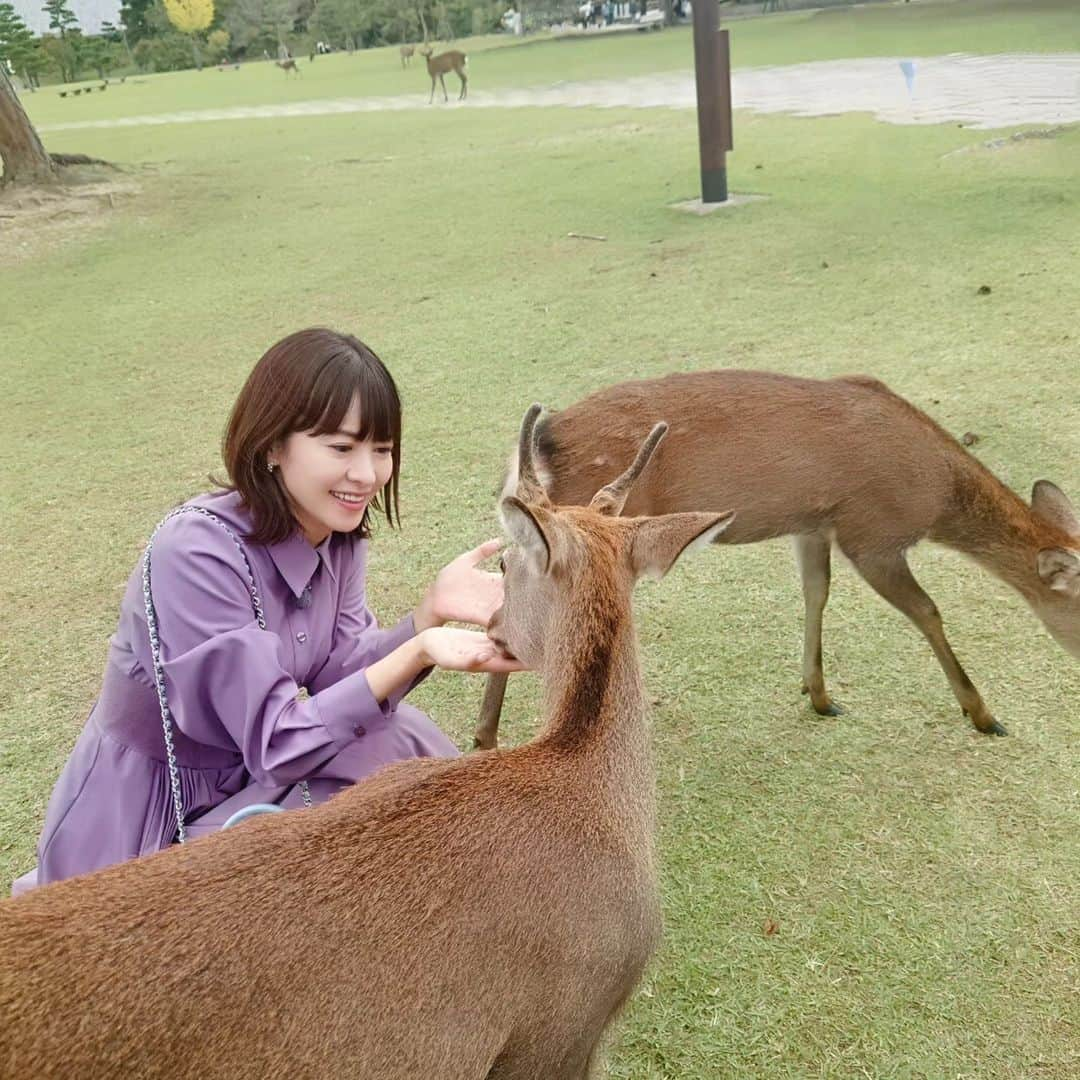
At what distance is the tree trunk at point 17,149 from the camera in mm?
10382

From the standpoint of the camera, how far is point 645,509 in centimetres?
273

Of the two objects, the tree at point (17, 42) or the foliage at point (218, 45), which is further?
the foliage at point (218, 45)

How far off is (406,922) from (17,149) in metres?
11.2

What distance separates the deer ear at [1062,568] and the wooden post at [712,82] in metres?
5.41

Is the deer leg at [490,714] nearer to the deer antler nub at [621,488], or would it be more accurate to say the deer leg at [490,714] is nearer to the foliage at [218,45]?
the deer antler nub at [621,488]

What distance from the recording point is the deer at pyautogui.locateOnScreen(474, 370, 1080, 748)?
2.77 meters

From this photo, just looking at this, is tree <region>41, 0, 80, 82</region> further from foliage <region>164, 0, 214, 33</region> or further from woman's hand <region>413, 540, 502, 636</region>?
woman's hand <region>413, 540, 502, 636</region>

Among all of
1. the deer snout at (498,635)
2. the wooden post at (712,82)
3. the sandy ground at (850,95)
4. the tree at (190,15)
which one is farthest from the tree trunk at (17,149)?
the tree at (190,15)

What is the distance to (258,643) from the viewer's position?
1.76m

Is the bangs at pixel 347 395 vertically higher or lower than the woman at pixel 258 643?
higher

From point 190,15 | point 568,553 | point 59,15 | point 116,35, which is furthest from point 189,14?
point 568,553

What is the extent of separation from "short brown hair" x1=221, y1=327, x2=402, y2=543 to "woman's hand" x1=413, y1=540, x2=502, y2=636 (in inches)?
12.3

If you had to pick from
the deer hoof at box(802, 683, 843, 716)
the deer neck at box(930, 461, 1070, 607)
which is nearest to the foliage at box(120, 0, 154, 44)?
the deer neck at box(930, 461, 1070, 607)

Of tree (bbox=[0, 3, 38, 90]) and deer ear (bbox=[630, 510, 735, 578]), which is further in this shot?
tree (bbox=[0, 3, 38, 90])
